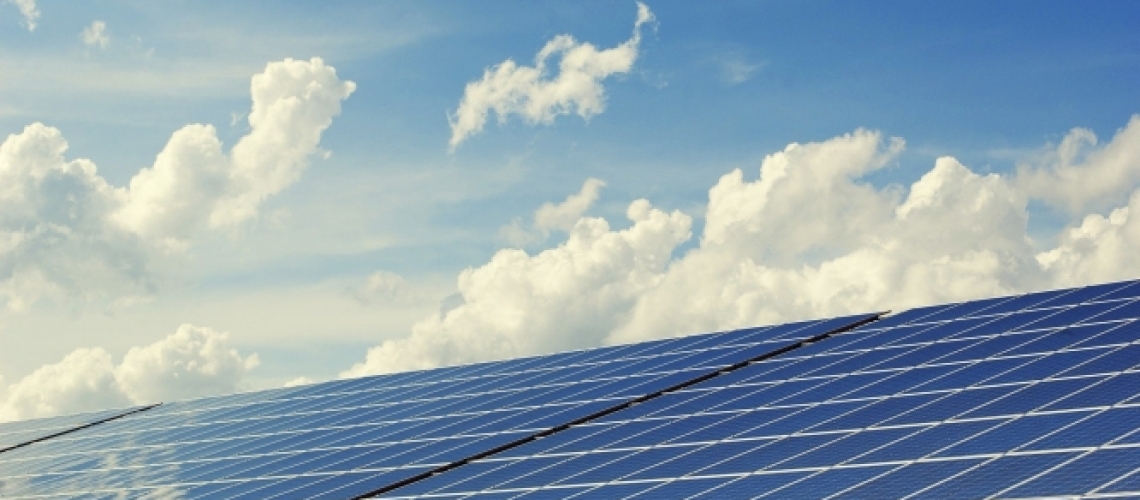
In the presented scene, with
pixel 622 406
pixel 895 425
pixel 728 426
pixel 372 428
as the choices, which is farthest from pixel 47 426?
pixel 895 425

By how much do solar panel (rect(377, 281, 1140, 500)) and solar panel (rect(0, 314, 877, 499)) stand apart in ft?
5.54

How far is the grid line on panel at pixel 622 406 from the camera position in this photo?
76.0 feet

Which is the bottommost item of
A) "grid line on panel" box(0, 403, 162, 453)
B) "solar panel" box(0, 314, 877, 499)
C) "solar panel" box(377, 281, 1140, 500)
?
"solar panel" box(377, 281, 1140, 500)

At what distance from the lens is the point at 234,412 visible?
132 feet

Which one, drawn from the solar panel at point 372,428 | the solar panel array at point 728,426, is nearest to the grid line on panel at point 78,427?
the solar panel at point 372,428

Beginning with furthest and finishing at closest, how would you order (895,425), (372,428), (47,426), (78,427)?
(47,426), (78,427), (372,428), (895,425)

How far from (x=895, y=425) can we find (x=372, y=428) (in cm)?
1504

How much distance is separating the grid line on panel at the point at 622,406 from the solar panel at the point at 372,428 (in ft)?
0.24

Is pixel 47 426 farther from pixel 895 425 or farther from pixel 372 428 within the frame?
pixel 895 425

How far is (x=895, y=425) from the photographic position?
62.3 ft

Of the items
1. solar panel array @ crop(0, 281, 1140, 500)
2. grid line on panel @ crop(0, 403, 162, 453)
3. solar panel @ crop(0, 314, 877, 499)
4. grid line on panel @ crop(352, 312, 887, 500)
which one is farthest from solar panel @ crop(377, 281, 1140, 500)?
grid line on panel @ crop(0, 403, 162, 453)

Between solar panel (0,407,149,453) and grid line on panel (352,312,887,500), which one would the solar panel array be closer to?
grid line on panel (352,312,887,500)

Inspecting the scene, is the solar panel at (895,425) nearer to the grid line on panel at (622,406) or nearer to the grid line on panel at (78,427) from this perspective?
the grid line on panel at (622,406)

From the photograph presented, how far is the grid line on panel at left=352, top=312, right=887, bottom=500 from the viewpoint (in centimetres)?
2316
